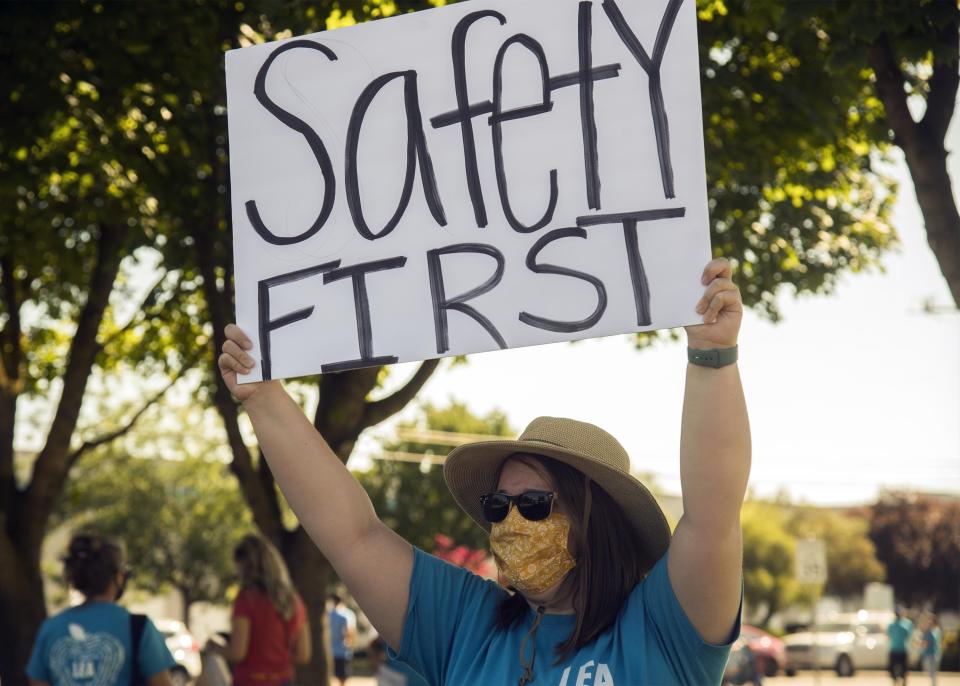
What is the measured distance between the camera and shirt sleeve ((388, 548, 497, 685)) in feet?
8.71

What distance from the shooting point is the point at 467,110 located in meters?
2.76

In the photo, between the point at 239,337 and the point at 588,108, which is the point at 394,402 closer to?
the point at 239,337

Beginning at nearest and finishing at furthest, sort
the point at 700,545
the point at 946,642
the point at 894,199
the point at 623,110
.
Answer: the point at 700,545, the point at 623,110, the point at 894,199, the point at 946,642

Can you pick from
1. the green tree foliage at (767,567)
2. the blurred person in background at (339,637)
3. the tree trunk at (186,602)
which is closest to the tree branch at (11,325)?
the blurred person in background at (339,637)

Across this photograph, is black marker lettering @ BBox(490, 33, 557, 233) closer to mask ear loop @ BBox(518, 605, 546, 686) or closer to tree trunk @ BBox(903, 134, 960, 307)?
mask ear loop @ BBox(518, 605, 546, 686)

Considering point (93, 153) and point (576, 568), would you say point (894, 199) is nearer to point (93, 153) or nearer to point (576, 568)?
point (93, 153)

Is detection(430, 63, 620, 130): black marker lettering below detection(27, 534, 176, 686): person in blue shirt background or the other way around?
the other way around

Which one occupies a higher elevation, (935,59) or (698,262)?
(935,59)

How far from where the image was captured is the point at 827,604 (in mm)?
62188

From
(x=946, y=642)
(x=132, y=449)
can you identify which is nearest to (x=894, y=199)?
(x=946, y=642)

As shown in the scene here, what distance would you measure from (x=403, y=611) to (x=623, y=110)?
1163 mm

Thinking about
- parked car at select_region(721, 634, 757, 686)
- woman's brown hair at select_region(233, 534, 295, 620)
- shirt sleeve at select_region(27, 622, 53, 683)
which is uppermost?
woman's brown hair at select_region(233, 534, 295, 620)

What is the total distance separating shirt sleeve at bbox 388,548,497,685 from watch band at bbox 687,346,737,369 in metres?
0.80

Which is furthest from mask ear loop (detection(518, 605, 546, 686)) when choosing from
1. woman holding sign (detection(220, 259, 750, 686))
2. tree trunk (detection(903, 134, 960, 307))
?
tree trunk (detection(903, 134, 960, 307))
